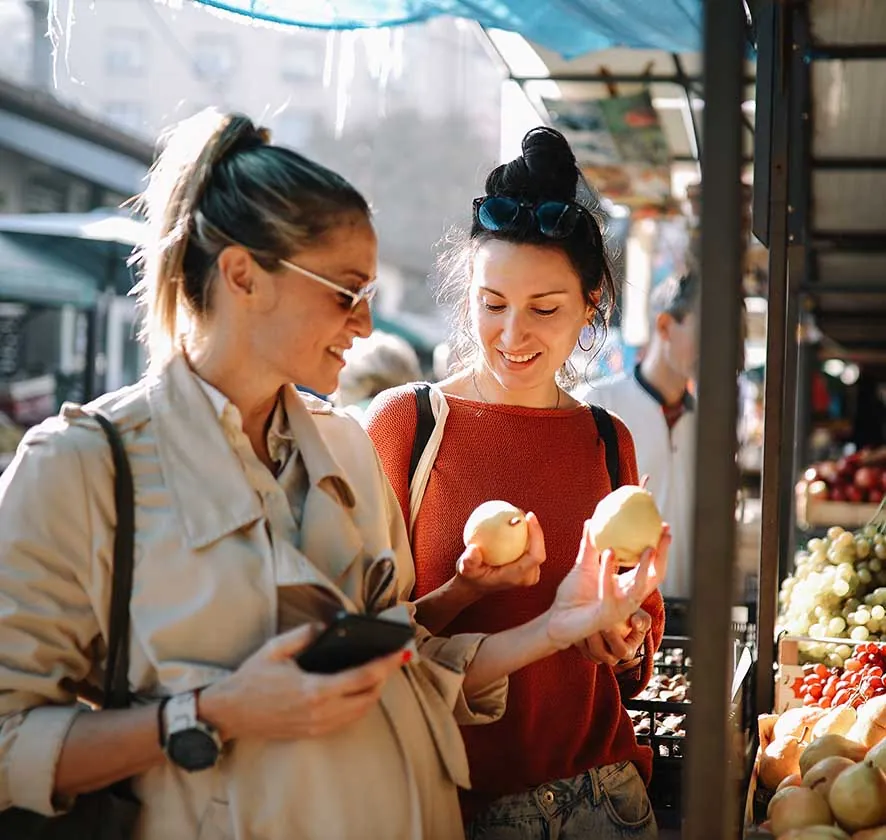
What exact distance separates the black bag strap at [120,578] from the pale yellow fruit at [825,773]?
1384 mm

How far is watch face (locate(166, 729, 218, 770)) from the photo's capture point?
1.62 meters

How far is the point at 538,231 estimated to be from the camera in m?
2.35

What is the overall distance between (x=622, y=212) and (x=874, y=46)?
654cm

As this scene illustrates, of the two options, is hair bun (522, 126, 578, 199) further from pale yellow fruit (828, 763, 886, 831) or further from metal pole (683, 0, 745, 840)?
pale yellow fruit (828, 763, 886, 831)

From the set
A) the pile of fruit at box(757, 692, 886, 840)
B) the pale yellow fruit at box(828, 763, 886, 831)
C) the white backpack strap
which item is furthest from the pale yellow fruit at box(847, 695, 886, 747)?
the white backpack strap

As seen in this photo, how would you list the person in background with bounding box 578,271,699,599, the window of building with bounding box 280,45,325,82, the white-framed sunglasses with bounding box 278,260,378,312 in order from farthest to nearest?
the window of building with bounding box 280,45,325,82, the person in background with bounding box 578,271,699,599, the white-framed sunglasses with bounding box 278,260,378,312

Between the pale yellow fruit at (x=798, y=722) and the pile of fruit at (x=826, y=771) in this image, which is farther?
the pale yellow fruit at (x=798, y=722)

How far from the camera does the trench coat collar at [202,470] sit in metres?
1.70

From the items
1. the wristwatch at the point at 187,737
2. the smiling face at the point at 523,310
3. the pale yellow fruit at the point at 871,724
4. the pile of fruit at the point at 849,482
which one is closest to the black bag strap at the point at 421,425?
the smiling face at the point at 523,310

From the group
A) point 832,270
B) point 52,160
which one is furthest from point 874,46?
point 52,160

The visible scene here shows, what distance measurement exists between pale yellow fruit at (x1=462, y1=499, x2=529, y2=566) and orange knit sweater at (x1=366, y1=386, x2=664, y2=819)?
22cm

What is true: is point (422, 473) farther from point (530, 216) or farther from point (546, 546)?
point (530, 216)

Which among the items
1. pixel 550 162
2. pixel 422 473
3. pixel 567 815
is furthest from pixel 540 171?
pixel 567 815

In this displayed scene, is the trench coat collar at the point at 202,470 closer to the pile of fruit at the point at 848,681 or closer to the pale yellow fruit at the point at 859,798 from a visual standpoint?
the pale yellow fruit at the point at 859,798
